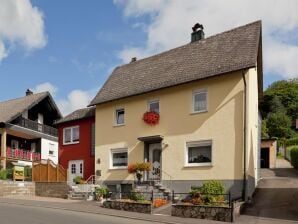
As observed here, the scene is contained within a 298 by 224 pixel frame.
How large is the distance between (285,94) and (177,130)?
194ft

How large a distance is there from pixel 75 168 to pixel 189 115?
39.2 feet

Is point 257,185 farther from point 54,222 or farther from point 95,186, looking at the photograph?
point 54,222

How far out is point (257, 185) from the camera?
83.2 feet

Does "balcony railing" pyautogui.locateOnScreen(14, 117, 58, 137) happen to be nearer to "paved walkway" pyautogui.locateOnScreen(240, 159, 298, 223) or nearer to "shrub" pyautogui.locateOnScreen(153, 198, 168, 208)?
"shrub" pyautogui.locateOnScreen(153, 198, 168, 208)

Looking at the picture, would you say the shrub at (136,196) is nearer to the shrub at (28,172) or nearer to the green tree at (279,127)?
the shrub at (28,172)

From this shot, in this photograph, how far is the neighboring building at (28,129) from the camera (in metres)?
38.1

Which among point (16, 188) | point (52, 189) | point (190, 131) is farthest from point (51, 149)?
point (190, 131)

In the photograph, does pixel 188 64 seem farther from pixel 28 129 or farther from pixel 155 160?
pixel 28 129

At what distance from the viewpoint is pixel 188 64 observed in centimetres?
2467

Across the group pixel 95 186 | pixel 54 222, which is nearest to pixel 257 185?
pixel 95 186

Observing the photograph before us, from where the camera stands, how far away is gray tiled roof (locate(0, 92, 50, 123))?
38.2m

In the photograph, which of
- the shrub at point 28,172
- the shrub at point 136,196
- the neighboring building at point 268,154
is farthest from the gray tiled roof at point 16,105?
the neighboring building at point 268,154

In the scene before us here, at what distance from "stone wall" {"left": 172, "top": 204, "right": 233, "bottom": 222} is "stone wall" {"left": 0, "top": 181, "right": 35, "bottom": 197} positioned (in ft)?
44.3

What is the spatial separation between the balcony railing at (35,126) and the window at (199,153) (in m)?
21.4
